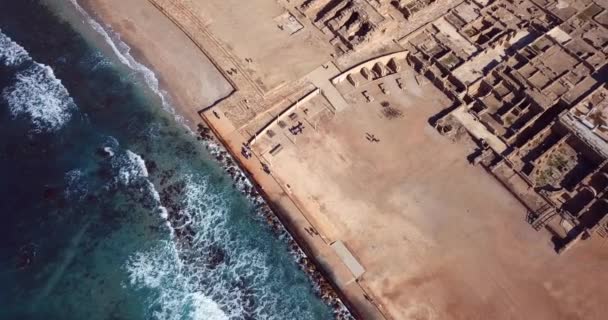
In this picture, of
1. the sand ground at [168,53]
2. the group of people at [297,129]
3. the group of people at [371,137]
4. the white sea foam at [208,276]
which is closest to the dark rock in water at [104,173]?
the white sea foam at [208,276]

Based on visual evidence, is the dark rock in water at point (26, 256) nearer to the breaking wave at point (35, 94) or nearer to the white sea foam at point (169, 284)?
the white sea foam at point (169, 284)

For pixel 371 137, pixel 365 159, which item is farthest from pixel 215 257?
pixel 371 137

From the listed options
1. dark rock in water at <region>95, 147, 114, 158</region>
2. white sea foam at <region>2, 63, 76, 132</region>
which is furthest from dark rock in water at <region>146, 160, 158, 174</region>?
white sea foam at <region>2, 63, 76, 132</region>

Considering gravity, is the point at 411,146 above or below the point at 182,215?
above

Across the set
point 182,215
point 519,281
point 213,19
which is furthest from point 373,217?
point 213,19

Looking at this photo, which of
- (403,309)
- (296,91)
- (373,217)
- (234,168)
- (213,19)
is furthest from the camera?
(213,19)

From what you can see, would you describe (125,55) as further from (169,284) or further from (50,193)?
(169,284)

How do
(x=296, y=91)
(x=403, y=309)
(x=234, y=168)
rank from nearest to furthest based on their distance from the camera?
1. (x=403, y=309)
2. (x=234, y=168)
3. (x=296, y=91)

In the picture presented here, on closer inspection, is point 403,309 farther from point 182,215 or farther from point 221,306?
point 182,215
